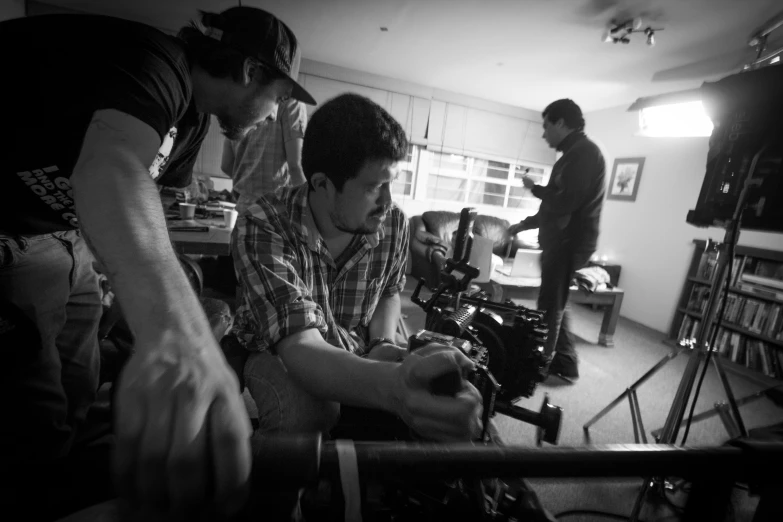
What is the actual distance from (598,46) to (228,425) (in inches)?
169

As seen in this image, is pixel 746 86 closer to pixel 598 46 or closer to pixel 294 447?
pixel 294 447

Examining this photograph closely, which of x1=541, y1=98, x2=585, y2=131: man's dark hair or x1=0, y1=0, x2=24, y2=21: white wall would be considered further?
x1=0, y1=0, x2=24, y2=21: white wall

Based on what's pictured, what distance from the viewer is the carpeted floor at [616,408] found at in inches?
63.9

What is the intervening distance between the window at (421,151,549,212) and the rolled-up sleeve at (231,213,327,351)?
5.00 meters

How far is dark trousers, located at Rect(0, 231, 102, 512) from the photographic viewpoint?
0.98 metres

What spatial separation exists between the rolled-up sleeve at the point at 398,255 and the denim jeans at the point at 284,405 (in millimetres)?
498

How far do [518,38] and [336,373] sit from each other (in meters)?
3.72

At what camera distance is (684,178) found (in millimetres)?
4207

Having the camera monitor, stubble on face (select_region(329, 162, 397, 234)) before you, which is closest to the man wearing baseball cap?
stubble on face (select_region(329, 162, 397, 234))

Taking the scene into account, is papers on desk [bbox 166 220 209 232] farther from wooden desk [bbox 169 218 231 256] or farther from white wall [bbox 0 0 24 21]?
white wall [bbox 0 0 24 21]

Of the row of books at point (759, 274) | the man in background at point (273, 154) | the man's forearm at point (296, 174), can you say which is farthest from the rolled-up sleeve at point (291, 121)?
the row of books at point (759, 274)

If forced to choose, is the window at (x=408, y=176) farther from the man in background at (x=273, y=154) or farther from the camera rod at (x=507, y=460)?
the camera rod at (x=507, y=460)

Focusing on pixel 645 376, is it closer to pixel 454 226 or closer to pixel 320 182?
pixel 320 182

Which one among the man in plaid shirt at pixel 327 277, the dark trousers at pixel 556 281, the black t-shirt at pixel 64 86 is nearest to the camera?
the black t-shirt at pixel 64 86
